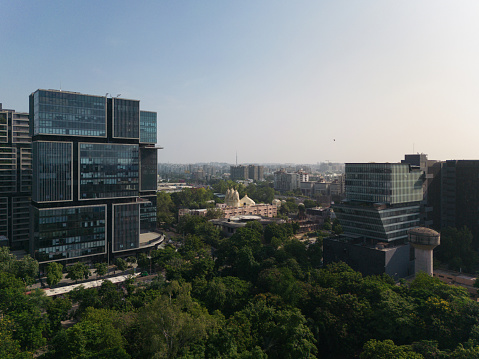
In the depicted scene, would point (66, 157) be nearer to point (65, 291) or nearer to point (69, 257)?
point (69, 257)

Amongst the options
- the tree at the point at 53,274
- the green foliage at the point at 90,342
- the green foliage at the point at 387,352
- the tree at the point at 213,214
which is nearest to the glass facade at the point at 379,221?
the green foliage at the point at 387,352

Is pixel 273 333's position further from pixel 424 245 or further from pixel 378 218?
pixel 424 245

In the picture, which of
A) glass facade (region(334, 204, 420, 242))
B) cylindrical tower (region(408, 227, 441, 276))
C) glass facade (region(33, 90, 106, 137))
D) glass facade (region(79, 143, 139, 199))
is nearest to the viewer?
cylindrical tower (region(408, 227, 441, 276))

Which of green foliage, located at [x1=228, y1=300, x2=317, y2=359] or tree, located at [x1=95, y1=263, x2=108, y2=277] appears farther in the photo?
tree, located at [x1=95, y1=263, x2=108, y2=277]

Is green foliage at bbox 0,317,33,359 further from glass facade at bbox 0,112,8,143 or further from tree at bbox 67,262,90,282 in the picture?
glass facade at bbox 0,112,8,143

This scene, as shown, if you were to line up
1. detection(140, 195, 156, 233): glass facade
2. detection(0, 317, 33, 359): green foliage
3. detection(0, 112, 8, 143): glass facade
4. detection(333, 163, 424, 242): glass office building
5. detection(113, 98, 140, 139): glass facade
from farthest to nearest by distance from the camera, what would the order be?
detection(140, 195, 156, 233): glass facade
detection(0, 112, 8, 143): glass facade
detection(113, 98, 140, 139): glass facade
detection(333, 163, 424, 242): glass office building
detection(0, 317, 33, 359): green foliage

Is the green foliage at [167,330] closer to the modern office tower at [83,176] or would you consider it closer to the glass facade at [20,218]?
the modern office tower at [83,176]

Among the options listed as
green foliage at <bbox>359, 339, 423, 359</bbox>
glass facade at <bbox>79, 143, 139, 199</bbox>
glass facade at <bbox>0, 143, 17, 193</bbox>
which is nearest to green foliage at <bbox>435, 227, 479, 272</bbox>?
green foliage at <bbox>359, 339, 423, 359</bbox>
